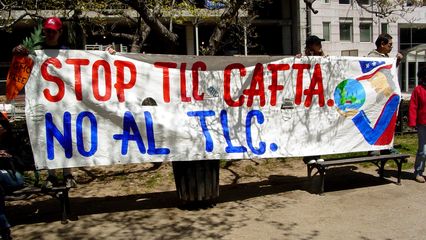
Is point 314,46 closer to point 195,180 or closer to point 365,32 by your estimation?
point 195,180

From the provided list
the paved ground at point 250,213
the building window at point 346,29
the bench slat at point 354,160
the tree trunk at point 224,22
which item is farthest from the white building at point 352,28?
the paved ground at point 250,213

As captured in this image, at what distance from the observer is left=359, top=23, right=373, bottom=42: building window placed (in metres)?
34.4

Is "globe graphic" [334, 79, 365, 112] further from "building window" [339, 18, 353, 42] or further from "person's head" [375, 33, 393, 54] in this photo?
"building window" [339, 18, 353, 42]

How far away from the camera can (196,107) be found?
Result: 5.46 meters

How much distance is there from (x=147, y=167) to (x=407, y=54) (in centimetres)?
2892

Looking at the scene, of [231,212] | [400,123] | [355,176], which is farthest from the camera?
[400,123]

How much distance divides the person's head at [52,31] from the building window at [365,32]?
3229 cm

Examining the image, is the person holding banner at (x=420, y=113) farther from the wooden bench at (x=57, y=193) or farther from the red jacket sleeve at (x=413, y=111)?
the wooden bench at (x=57, y=193)

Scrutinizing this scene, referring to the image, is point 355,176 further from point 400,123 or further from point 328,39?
point 328,39

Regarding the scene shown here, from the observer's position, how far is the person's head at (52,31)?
16.8 ft

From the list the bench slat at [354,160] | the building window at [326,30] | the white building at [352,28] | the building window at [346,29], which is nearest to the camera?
the bench slat at [354,160]

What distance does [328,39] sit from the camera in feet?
109

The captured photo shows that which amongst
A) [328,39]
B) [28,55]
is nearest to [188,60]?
[28,55]

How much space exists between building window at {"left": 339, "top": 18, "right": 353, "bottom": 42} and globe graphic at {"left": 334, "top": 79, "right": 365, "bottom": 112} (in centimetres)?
2910
